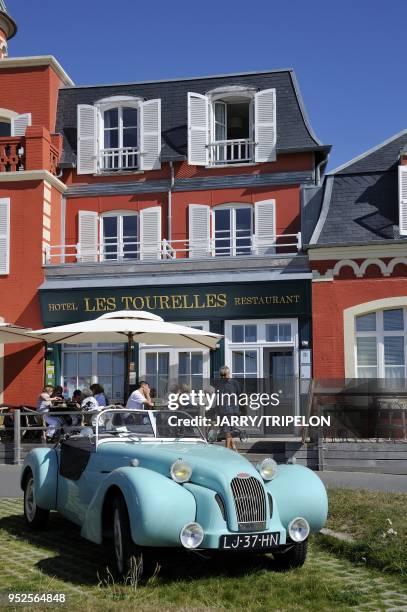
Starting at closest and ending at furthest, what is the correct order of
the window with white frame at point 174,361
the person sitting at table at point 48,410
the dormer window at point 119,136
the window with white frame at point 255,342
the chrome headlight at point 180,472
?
1. the chrome headlight at point 180,472
2. the person sitting at table at point 48,410
3. the window with white frame at point 255,342
4. the window with white frame at point 174,361
5. the dormer window at point 119,136

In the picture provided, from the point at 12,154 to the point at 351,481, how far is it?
14934 millimetres

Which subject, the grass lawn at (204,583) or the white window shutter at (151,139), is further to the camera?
the white window shutter at (151,139)

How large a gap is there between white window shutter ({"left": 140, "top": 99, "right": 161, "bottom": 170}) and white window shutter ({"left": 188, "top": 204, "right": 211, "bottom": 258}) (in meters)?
1.72

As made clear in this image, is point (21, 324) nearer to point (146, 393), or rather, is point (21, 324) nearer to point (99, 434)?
point (146, 393)

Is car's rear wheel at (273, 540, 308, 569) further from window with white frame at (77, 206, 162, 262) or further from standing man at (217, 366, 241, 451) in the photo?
window with white frame at (77, 206, 162, 262)

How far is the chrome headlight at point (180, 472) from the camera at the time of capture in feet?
22.6

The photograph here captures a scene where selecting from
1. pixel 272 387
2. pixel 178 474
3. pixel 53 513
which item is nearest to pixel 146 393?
pixel 272 387

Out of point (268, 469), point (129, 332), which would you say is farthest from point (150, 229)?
point (268, 469)

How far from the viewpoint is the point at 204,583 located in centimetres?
661

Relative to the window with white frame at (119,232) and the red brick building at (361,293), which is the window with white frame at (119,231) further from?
the red brick building at (361,293)

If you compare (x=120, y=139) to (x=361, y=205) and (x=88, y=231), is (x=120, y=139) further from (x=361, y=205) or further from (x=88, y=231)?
(x=361, y=205)

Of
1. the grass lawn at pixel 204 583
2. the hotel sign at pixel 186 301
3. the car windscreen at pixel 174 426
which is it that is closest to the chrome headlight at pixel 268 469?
the grass lawn at pixel 204 583

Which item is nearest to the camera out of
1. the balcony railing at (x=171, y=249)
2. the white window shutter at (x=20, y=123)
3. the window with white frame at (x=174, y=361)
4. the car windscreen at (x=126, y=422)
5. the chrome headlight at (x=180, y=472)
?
the chrome headlight at (x=180, y=472)

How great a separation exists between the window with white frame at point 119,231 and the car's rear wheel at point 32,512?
1538 cm
